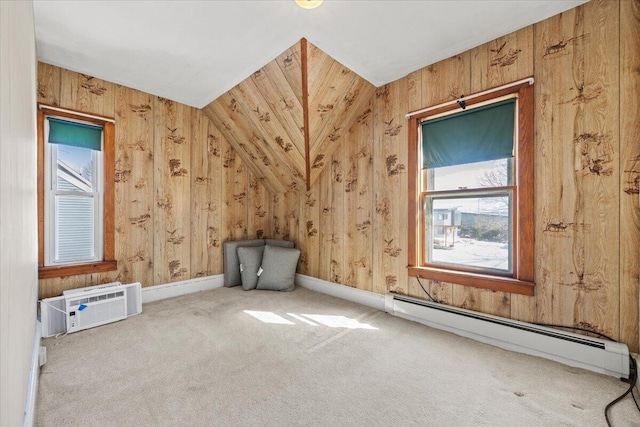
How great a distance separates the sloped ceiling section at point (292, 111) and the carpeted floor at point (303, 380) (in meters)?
1.93

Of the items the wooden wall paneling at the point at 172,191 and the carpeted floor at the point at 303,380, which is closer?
the carpeted floor at the point at 303,380

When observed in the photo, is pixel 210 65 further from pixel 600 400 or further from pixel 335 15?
pixel 600 400

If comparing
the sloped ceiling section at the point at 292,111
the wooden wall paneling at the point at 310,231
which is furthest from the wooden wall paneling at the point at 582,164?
the wooden wall paneling at the point at 310,231

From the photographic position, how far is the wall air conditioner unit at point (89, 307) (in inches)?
89.0

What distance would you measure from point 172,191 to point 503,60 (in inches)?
143

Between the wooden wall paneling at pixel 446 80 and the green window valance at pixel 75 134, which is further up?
the wooden wall paneling at pixel 446 80

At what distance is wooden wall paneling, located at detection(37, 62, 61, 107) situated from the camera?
247cm

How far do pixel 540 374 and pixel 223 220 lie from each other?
3591 millimetres

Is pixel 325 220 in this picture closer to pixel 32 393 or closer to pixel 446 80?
pixel 446 80

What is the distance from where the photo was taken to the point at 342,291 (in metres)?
3.27

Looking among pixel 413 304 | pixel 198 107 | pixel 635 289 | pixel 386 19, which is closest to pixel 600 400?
pixel 635 289

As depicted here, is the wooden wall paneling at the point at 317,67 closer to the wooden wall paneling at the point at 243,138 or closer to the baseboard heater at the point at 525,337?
the wooden wall paneling at the point at 243,138

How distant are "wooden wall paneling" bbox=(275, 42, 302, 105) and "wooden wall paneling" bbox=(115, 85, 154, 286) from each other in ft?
5.80

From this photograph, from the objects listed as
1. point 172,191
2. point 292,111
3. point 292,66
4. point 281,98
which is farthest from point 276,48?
point 172,191
